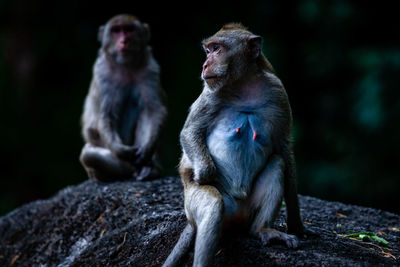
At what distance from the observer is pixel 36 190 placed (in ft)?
42.1

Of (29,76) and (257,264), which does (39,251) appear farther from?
(29,76)

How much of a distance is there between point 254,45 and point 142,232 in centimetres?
214

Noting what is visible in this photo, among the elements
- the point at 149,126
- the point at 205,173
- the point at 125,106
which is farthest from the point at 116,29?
the point at 205,173

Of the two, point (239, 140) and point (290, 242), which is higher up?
point (239, 140)

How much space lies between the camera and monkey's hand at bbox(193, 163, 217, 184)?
4.58 meters

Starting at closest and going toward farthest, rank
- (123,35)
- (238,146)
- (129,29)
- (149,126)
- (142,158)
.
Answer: (238,146), (142,158), (149,126), (123,35), (129,29)

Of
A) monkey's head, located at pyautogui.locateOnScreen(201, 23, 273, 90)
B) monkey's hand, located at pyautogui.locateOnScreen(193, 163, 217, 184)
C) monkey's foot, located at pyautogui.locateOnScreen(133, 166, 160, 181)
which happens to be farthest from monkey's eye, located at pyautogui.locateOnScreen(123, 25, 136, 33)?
monkey's hand, located at pyautogui.locateOnScreen(193, 163, 217, 184)

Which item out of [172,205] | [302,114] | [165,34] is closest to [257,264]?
[172,205]

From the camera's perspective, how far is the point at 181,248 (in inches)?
182

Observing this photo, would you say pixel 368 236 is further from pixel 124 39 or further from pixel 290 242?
pixel 124 39

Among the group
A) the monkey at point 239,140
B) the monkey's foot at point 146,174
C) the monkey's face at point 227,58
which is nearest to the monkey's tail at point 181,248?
the monkey at point 239,140

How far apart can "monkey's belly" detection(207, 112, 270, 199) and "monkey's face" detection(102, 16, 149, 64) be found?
4186 mm

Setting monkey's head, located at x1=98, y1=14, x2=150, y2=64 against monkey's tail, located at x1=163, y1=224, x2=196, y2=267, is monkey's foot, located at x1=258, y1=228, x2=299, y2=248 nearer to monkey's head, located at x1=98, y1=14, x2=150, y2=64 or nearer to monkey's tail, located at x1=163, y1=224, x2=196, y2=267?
monkey's tail, located at x1=163, y1=224, x2=196, y2=267

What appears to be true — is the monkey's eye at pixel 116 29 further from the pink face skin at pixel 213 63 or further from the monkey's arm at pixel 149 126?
the pink face skin at pixel 213 63
